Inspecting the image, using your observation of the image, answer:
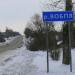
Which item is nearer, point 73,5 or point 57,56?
point 73,5

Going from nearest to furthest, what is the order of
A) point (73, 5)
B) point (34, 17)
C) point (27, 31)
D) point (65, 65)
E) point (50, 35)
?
1. point (65, 65)
2. point (73, 5)
3. point (50, 35)
4. point (27, 31)
5. point (34, 17)

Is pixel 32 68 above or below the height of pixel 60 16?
below

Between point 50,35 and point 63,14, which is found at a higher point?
point 63,14

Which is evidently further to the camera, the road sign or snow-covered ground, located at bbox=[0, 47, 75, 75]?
snow-covered ground, located at bbox=[0, 47, 75, 75]

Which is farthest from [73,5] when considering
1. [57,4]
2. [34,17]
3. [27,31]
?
[34,17]

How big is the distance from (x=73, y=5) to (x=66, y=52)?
2943 millimetres

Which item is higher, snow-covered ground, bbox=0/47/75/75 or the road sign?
the road sign

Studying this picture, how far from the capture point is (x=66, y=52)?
752 inches

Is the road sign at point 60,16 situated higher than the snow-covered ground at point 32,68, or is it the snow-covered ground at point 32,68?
the road sign at point 60,16

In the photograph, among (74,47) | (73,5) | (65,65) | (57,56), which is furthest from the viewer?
(74,47)

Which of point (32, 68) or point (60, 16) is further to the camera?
point (32, 68)

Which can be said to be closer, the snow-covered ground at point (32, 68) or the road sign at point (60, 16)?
the road sign at point (60, 16)

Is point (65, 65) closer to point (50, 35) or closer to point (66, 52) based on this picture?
point (66, 52)

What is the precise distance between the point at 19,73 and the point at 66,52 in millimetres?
4034
